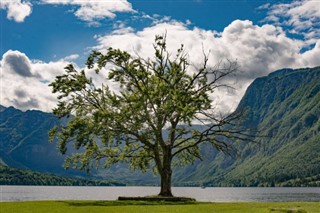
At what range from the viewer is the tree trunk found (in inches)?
2140

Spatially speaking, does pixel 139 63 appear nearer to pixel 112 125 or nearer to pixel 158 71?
pixel 158 71

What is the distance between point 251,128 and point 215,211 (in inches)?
950

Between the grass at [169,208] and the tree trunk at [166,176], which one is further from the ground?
the tree trunk at [166,176]

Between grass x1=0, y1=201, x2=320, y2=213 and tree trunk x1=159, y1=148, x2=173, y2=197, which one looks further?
tree trunk x1=159, y1=148, x2=173, y2=197

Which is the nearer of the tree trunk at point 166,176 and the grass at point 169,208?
the grass at point 169,208

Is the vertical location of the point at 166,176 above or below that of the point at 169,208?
above

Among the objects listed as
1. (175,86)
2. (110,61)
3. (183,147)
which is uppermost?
(110,61)

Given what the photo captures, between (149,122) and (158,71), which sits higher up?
(158,71)

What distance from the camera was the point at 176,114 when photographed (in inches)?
2180

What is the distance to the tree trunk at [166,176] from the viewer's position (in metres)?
54.3

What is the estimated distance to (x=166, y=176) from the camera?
56000 mm

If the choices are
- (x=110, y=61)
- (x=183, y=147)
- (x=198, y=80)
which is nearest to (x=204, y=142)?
(x=183, y=147)

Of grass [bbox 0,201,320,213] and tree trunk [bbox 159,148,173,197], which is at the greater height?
tree trunk [bbox 159,148,173,197]

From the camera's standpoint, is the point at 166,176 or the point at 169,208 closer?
the point at 169,208
